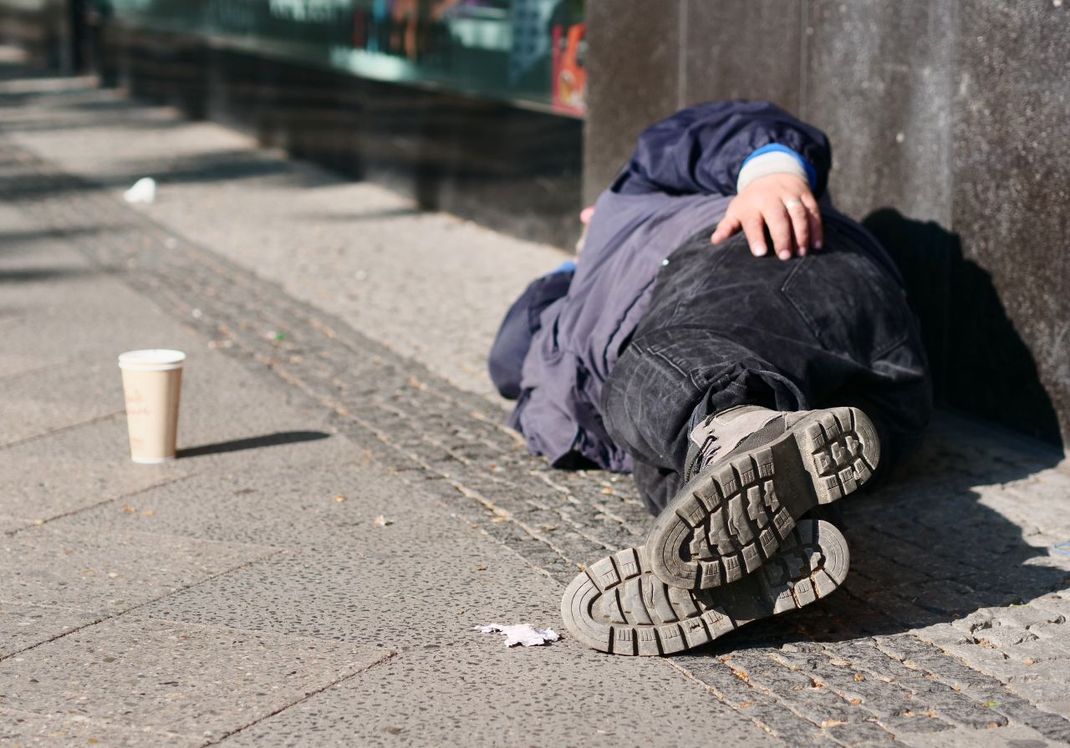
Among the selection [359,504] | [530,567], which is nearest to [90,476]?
[359,504]

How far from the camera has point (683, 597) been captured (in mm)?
2916

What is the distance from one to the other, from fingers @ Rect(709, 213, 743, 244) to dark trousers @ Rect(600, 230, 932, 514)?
0.02 m

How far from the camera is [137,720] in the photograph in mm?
2758

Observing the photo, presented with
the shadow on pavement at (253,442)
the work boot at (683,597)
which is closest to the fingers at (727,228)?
the work boot at (683,597)

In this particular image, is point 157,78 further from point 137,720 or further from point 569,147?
point 137,720

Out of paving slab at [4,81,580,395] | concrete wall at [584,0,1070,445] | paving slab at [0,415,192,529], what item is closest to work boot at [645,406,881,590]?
concrete wall at [584,0,1070,445]

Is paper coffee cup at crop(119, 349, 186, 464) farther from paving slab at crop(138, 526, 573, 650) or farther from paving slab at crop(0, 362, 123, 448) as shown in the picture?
paving slab at crop(138, 526, 573, 650)

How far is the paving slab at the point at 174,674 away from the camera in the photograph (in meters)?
2.79

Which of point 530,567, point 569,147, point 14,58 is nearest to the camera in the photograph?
point 530,567

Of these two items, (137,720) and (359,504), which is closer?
(137,720)

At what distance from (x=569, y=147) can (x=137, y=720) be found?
213 inches

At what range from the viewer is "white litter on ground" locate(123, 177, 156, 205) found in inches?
377

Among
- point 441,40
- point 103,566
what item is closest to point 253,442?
point 103,566

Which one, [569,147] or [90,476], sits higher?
[569,147]
